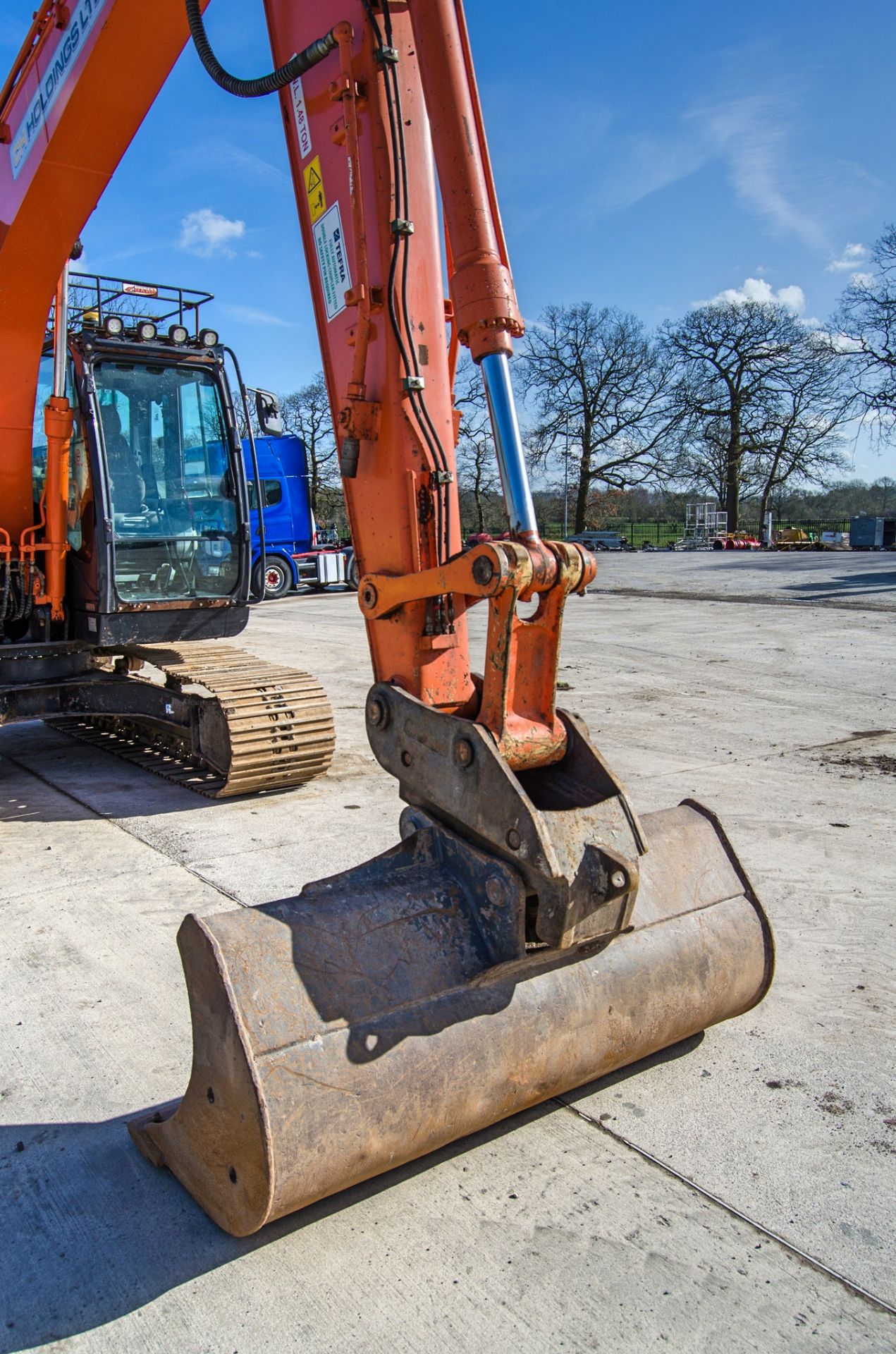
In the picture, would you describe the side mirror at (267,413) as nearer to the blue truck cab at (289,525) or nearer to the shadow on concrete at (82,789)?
the shadow on concrete at (82,789)

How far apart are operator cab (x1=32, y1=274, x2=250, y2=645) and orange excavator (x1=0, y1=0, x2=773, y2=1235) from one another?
3107mm

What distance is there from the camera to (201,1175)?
7.97ft

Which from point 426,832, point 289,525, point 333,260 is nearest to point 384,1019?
point 426,832

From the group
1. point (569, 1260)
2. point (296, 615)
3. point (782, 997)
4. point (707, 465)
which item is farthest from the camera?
point (707, 465)

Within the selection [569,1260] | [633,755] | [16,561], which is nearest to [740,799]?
[633,755]

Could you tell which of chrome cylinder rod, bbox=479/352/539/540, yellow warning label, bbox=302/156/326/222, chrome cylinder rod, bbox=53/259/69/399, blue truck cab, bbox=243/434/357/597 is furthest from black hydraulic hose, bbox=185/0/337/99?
blue truck cab, bbox=243/434/357/597

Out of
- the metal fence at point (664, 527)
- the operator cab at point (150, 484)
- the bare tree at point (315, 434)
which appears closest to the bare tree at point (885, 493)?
the metal fence at point (664, 527)

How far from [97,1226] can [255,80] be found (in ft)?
10.5

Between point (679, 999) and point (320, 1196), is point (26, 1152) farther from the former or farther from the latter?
point (679, 999)

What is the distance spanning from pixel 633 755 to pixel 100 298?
4346mm

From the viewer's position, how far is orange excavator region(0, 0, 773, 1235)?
2.33m

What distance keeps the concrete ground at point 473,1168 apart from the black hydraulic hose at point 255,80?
2.90m

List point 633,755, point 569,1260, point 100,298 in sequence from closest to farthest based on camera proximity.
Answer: point 569,1260
point 100,298
point 633,755

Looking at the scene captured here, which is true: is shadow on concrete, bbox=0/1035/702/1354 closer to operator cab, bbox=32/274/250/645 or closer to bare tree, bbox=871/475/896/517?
operator cab, bbox=32/274/250/645
